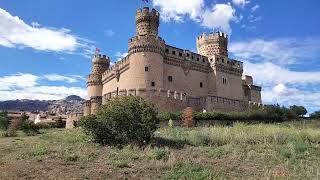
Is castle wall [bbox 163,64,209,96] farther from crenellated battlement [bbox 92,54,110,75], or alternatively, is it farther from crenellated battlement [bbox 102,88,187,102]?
crenellated battlement [bbox 92,54,110,75]

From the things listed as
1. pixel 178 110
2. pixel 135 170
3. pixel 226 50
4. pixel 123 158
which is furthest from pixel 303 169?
pixel 226 50

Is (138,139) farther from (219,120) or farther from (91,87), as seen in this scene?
(91,87)

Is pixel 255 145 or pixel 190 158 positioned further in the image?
pixel 255 145

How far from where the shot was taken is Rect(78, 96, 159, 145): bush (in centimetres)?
2338

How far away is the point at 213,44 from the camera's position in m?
53.0

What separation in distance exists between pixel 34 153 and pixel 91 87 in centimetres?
3600

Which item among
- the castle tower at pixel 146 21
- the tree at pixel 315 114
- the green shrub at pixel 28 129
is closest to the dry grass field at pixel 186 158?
the green shrub at pixel 28 129

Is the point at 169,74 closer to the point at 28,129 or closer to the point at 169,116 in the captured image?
the point at 169,116

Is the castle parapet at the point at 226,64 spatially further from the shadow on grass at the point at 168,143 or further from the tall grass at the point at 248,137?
the shadow on grass at the point at 168,143

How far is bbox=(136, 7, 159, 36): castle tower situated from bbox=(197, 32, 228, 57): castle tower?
8255 millimetres

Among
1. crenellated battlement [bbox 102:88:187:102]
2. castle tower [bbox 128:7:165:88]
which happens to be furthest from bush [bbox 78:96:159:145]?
castle tower [bbox 128:7:165:88]

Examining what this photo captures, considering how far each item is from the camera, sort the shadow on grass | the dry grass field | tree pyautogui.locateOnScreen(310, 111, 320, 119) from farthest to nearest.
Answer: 1. tree pyautogui.locateOnScreen(310, 111, 320, 119)
2. the shadow on grass
3. the dry grass field

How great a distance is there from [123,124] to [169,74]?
2286 centimetres

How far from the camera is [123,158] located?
1852 cm
